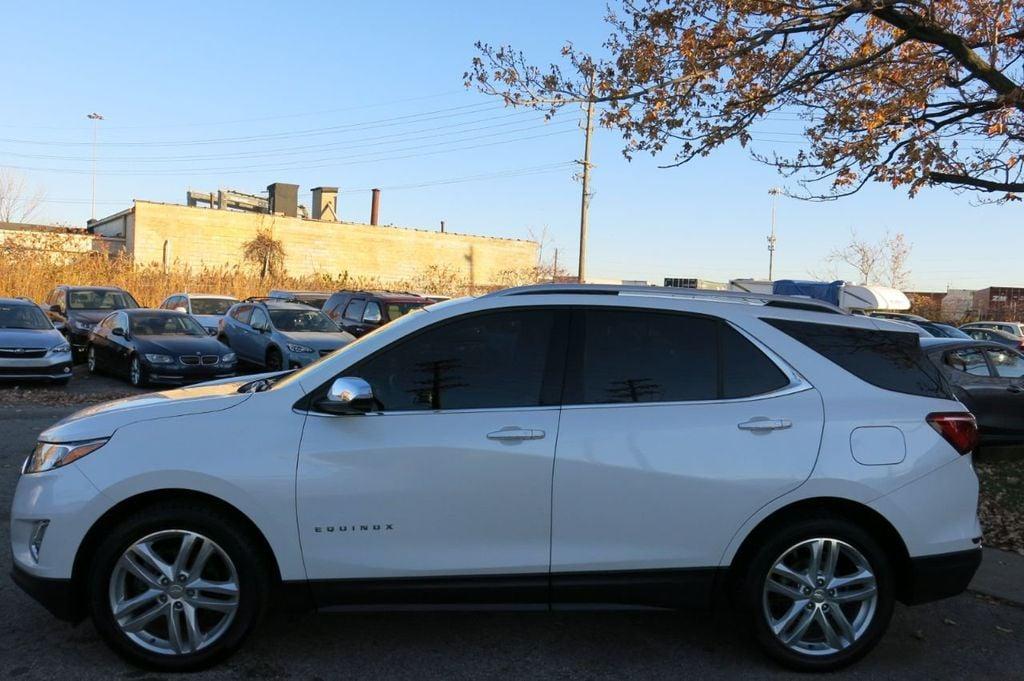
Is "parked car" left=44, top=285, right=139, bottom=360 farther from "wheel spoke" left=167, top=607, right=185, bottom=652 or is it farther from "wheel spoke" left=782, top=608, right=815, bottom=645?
"wheel spoke" left=782, top=608, right=815, bottom=645

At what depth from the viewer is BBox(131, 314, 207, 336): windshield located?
48.3 feet

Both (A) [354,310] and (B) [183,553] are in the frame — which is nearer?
(B) [183,553]

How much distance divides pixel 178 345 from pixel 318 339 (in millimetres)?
2383

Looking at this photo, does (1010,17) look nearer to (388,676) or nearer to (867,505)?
(867,505)

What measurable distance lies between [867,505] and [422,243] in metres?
52.2

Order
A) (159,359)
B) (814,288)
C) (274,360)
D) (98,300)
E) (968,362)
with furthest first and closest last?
(814,288)
(98,300)
(274,360)
(159,359)
(968,362)

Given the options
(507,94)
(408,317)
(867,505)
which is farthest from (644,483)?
(507,94)

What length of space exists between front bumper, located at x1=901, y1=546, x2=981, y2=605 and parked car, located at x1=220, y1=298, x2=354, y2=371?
1174 cm

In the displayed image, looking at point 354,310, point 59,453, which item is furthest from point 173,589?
point 354,310

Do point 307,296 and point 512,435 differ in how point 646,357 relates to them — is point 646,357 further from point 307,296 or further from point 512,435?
point 307,296

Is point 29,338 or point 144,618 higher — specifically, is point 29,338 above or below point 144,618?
above

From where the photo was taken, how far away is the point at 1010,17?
806cm

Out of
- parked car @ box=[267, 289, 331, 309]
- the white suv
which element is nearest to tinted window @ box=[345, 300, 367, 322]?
parked car @ box=[267, 289, 331, 309]

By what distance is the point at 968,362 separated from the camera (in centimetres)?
948
